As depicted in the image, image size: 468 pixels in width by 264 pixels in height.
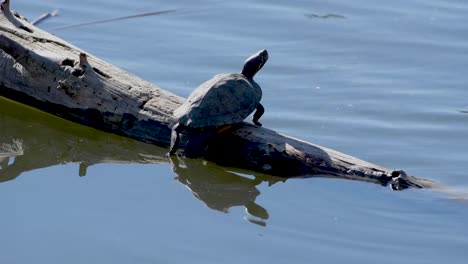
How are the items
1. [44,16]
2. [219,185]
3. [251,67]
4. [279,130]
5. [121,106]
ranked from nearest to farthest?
1. [219,185]
2. [121,106]
3. [251,67]
4. [279,130]
5. [44,16]

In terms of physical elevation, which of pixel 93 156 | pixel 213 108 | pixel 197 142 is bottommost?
pixel 93 156

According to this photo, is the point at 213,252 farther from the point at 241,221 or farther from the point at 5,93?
the point at 5,93

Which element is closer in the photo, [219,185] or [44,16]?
[219,185]

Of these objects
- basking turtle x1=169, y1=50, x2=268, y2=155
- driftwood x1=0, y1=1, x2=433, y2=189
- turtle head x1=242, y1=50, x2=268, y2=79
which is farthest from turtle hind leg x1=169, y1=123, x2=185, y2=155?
turtle head x1=242, y1=50, x2=268, y2=79

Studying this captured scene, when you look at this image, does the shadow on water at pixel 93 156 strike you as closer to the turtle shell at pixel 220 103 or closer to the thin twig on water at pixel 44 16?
the turtle shell at pixel 220 103

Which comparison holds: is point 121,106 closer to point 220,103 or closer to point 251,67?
point 220,103

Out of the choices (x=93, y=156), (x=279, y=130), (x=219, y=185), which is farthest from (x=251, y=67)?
(x=93, y=156)

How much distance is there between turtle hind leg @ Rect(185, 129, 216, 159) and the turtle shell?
0.07 meters

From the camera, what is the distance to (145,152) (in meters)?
5.65

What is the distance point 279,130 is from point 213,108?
0.95 m

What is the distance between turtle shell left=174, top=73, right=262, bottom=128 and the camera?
5297mm

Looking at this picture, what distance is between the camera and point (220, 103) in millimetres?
5391

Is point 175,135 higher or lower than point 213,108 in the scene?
lower

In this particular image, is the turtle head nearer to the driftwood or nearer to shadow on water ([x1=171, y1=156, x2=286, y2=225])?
the driftwood
